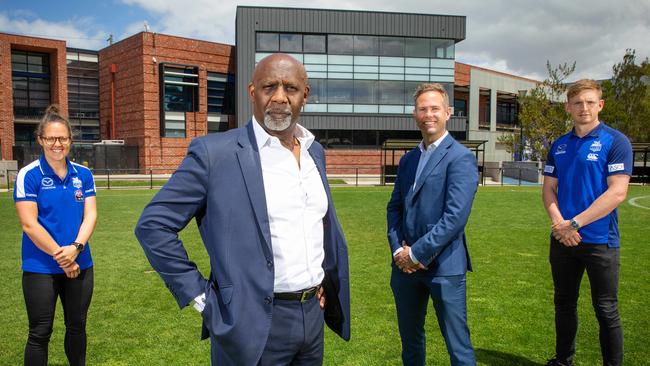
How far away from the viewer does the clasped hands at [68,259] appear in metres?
3.28

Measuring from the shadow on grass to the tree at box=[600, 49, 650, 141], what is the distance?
125ft

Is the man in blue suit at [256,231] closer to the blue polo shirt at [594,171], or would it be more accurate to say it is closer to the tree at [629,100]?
the blue polo shirt at [594,171]

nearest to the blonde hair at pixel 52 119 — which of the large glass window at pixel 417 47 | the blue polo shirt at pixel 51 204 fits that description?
the blue polo shirt at pixel 51 204

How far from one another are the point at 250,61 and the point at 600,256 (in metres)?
37.0

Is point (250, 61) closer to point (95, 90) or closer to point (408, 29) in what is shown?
point (408, 29)

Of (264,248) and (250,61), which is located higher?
(250,61)

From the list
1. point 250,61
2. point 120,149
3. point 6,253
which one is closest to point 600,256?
point 6,253

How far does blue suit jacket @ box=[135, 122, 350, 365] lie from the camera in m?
2.02

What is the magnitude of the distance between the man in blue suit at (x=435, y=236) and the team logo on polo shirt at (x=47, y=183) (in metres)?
2.60

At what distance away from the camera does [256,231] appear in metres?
2.10

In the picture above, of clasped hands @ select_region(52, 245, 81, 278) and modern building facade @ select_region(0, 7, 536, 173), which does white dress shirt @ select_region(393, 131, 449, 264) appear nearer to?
clasped hands @ select_region(52, 245, 81, 278)

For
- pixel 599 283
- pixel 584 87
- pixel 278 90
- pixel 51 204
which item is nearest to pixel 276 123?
Answer: pixel 278 90

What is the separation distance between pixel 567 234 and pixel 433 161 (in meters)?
1.27

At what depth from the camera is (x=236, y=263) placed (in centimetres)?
207
